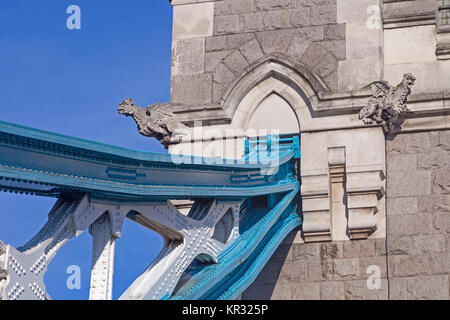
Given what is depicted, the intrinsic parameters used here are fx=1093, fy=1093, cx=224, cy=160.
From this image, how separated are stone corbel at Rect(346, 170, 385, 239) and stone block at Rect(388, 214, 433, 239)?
27 cm

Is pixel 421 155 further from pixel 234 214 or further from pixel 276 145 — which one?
pixel 234 214

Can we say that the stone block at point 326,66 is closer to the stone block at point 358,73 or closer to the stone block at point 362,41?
the stone block at point 358,73

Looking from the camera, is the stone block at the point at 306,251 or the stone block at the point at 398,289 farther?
the stone block at the point at 306,251

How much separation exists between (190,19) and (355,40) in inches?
105

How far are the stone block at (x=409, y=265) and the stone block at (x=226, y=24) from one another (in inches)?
170

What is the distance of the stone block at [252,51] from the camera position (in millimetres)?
16406

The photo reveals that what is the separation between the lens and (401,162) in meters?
15.6

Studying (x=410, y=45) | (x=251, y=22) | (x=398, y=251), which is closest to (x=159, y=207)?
(x=398, y=251)

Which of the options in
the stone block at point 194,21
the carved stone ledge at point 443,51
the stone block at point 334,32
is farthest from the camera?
the stone block at point 194,21

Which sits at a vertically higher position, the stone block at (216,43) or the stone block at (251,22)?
the stone block at (251,22)

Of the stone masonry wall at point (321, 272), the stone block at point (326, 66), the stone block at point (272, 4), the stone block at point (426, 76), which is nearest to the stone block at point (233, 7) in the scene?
the stone block at point (272, 4)

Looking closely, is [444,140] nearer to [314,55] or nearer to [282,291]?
[314,55]

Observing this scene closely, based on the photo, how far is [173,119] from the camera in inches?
636

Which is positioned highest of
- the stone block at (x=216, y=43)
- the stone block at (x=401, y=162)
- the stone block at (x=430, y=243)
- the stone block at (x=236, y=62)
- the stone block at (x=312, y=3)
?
the stone block at (x=312, y=3)
